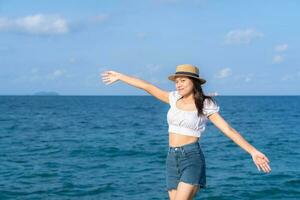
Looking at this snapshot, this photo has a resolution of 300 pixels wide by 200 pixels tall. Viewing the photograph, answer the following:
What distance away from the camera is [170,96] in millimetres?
A: 6371

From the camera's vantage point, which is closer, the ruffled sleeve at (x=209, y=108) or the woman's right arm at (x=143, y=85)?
the ruffled sleeve at (x=209, y=108)

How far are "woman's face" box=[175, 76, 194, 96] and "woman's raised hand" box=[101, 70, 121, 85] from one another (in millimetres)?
806

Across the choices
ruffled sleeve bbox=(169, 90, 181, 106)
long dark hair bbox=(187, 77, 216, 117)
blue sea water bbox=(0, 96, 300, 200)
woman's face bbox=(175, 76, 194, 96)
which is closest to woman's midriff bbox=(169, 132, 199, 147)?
long dark hair bbox=(187, 77, 216, 117)

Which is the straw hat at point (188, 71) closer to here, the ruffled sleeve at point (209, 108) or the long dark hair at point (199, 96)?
the long dark hair at point (199, 96)

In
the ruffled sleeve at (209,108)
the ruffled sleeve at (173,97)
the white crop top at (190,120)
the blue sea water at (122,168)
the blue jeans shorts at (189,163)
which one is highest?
the ruffled sleeve at (173,97)

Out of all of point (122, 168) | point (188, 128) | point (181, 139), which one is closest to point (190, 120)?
point (188, 128)

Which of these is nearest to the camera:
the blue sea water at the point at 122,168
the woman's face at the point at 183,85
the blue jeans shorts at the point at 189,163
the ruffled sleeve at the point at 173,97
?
the blue jeans shorts at the point at 189,163

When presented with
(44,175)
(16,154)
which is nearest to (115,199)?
(44,175)

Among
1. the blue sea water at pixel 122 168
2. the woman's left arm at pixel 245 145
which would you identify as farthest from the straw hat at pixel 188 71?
the blue sea water at pixel 122 168

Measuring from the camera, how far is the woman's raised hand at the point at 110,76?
21.5 feet

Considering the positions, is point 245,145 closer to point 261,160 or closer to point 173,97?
point 261,160

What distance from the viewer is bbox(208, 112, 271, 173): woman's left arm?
5621 millimetres

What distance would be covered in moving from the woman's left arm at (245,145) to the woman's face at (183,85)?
0.42 meters

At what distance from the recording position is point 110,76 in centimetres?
662
